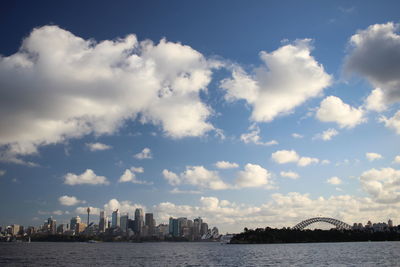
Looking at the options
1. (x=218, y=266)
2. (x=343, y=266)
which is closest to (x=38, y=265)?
(x=218, y=266)

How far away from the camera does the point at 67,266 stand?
300 feet

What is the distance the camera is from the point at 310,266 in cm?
8531

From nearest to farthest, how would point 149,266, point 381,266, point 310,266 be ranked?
1. point 381,266
2. point 310,266
3. point 149,266

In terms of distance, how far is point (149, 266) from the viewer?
300ft

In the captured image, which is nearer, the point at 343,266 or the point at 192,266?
the point at 343,266

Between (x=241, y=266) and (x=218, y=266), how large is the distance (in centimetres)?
572

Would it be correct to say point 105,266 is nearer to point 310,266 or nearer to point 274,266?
point 274,266

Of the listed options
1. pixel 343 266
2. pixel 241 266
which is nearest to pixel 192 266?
pixel 241 266

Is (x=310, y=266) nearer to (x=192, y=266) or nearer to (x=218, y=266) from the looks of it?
(x=218, y=266)

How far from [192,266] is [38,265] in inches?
1539

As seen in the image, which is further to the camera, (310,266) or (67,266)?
(67,266)

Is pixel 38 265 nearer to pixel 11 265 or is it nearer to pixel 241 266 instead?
pixel 11 265

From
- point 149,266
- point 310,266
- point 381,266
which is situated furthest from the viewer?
point 149,266

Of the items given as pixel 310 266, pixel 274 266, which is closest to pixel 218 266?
pixel 274 266
